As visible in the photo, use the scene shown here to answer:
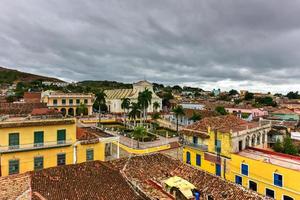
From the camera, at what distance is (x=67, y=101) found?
199ft

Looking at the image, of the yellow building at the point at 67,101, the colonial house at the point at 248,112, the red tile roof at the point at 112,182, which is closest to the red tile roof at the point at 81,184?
the red tile roof at the point at 112,182

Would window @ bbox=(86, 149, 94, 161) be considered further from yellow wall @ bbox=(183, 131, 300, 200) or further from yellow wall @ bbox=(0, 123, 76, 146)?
yellow wall @ bbox=(183, 131, 300, 200)

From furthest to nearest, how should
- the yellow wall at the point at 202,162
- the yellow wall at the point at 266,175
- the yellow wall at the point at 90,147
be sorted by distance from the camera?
the yellow wall at the point at 202,162 < the yellow wall at the point at 90,147 < the yellow wall at the point at 266,175

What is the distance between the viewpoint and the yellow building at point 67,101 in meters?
58.4

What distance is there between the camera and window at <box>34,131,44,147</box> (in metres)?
21.0

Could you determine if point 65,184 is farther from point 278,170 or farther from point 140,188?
point 278,170

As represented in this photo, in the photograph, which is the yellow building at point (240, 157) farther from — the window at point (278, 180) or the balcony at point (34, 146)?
the balcony at point (34, 146)

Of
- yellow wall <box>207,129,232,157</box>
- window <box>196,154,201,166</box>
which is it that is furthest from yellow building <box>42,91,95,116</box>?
yellow wall <box>207,129,232,157</box>

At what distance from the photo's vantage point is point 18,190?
1287 cm

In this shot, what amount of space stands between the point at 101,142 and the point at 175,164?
8850 mm

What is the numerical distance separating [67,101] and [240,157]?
4956 centimetres

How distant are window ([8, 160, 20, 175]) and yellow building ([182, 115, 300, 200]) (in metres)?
17.0

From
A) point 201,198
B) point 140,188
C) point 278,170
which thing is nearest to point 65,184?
point 140,188

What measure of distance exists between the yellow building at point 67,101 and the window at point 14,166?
128ft
